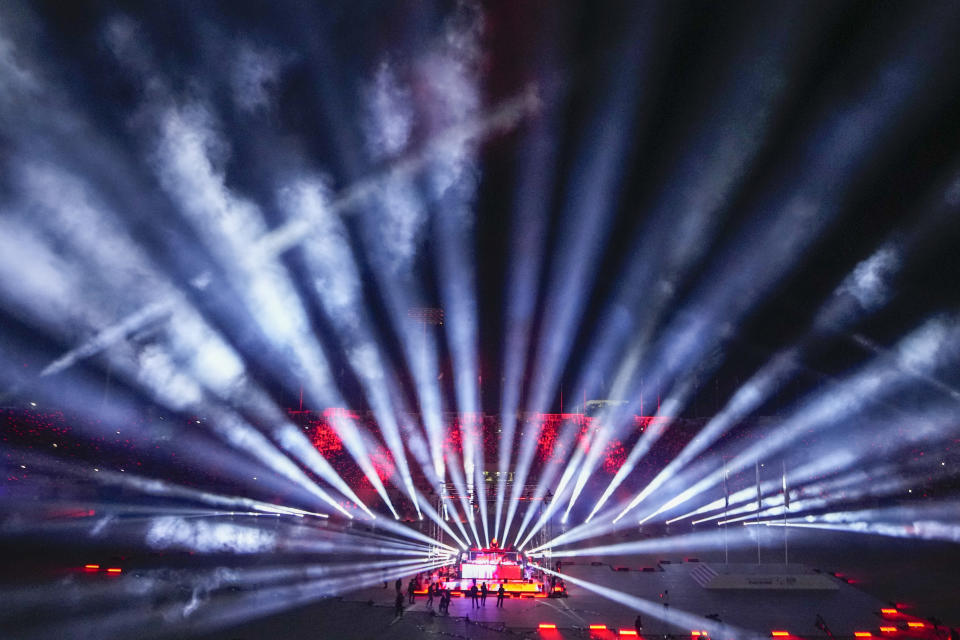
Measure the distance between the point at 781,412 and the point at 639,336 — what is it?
7.16 meters

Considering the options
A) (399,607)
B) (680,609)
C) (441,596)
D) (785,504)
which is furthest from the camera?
(785,504)

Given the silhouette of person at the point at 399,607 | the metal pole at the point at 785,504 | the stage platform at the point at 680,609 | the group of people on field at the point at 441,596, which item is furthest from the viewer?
the metal pole at the point at 785,504

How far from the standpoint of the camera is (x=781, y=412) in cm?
2514

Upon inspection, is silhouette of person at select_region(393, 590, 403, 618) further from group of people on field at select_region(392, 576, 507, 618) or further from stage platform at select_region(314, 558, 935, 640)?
stage platform at select_region(314, 558, 935, 640)

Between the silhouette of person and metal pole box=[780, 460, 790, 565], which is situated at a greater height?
metal pole box=[780, 460, 790, 565]

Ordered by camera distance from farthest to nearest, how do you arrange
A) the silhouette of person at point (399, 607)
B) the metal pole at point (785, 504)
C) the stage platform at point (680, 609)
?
the metal pole at point (785, 504) < the silhouette of person at point (399, 607) < the stage platform at point (680, 609)

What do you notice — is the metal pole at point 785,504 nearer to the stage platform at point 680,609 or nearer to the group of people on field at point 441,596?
the stage platform at point 680,609

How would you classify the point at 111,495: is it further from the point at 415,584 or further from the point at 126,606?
the point at 415,584

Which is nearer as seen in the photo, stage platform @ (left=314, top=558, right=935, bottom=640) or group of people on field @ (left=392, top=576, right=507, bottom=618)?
stage platform @ (left=314, top=558, right=935, bottom=640)

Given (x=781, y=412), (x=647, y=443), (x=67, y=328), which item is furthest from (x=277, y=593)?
(x=781, y=412)

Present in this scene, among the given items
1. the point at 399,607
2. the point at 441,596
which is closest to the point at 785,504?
the point at 441,596

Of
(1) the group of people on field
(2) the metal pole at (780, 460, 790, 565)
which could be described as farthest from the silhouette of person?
(2) the metal pole at (780, 460, 790, 565)

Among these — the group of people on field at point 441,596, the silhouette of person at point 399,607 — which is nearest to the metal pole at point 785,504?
the group of people on field at point 441,596

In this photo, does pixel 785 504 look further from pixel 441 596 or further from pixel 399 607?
pixel 399 607
